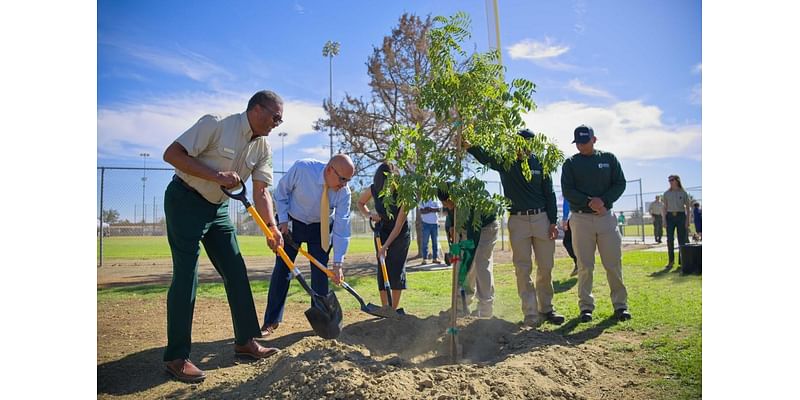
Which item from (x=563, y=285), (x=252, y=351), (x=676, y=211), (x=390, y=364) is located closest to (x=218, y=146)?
(x=252, y=351)

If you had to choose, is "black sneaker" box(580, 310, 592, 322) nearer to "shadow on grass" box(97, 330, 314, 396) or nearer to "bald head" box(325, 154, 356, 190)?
"bald head" box(325, 154, 356, 190)

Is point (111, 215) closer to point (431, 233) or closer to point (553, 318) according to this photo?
point (553, 318)

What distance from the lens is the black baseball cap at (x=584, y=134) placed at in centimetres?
404

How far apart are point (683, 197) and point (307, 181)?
6.05 meters

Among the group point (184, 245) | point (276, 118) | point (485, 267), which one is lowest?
point (485, 267)

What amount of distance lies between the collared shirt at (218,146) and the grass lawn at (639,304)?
223 cm

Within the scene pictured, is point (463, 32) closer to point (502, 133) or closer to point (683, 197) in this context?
point (502, 133)

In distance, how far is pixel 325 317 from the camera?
326 cm

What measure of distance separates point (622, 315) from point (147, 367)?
126 inches

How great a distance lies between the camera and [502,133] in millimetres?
2801

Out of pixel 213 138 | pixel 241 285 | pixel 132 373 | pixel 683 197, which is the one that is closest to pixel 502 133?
pixel 213 138

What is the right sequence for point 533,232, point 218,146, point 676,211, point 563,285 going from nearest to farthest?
point 218,146
point 533,232
point 563,285
point 676,211

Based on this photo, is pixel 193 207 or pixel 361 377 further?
pixel 193 207

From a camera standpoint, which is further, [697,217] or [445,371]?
[697,217]
